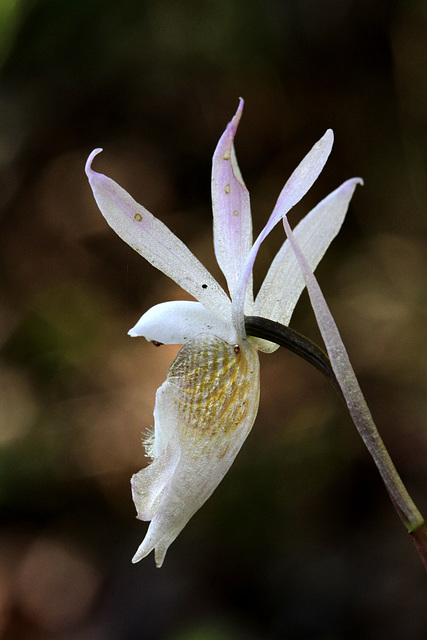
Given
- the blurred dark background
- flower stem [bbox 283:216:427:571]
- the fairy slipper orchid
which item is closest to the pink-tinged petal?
the fairy slipper orchid

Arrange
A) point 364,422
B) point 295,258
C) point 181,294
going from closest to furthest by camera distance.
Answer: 1. point 364,422
2. point 295,258
3. point 181,294

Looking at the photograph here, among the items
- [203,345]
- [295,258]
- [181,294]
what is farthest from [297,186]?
[181,294]

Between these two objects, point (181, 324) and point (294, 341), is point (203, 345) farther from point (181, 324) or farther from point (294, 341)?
point (294, 341)

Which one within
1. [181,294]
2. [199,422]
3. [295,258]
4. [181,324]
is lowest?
[199,422]

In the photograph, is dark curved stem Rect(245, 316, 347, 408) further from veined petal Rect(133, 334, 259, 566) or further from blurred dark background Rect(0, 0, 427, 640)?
blurred dark background Rect(0, 0, 427, 640)

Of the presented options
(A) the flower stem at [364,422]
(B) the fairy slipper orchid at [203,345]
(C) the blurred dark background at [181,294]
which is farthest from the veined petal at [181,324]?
(C) the blurred dark background at [181,294]

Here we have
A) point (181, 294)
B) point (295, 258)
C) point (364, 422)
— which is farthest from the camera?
point (181, 294)

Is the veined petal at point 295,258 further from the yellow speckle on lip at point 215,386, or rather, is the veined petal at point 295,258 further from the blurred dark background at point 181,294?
the blurred dark background at point 181,294
